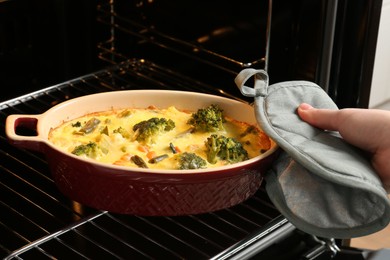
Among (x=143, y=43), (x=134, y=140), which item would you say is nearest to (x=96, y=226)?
(x=134, y=140)

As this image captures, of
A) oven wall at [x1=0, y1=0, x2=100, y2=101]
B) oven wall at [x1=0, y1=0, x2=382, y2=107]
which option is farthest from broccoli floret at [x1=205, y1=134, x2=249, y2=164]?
oven wall at [x1=0, y1=0, x2=100, y2=101]

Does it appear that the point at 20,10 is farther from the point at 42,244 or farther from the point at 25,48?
the point at 42,244

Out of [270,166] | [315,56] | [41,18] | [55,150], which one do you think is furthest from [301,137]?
[41,18]

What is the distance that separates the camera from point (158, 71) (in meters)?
1.55

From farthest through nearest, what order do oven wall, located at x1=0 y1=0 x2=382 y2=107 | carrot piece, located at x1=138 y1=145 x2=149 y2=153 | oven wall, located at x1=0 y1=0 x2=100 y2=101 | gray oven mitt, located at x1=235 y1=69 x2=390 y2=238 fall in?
oven wall, located at x1=0 y1=0 x2=100 y2=101 < oven wall, located at x1=0 y1=0 x2=382 y2=107 < carrot piece, located at x1=138 y1=145 x2=149 y2=153 < gray oven mitt, located at x1=235 y1=69 x2=390 y2=238

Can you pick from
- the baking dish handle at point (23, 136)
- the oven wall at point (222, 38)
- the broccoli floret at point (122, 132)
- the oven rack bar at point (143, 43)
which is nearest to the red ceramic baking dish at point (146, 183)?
the baking dish handle at point (23, 136)

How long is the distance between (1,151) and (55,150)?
0.91ft

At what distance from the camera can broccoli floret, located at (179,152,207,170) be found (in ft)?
3.50

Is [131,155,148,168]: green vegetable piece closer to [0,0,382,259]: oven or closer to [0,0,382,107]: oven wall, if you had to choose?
[0,0,382,259]: oven

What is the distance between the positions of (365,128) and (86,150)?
0.40 meters

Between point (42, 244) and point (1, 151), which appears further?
point (1, 151)

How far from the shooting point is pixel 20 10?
1441mm

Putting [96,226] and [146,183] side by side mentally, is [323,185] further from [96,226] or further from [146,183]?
[96,226]

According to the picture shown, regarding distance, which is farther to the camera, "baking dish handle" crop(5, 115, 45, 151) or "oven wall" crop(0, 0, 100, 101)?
"oven wall" crop(0, 0, 100, 101)
